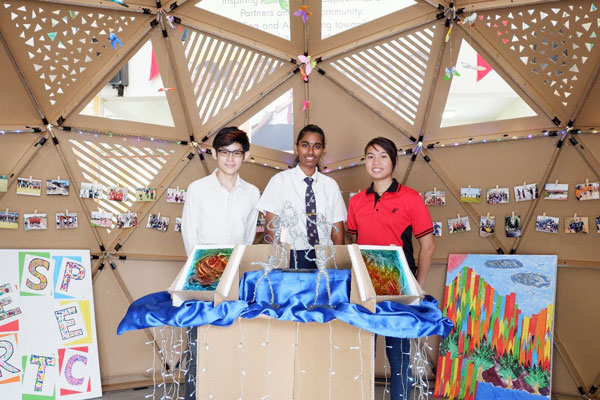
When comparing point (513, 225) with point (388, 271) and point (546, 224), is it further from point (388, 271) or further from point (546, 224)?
point (388, 271)

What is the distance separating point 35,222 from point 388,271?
334 centimetres

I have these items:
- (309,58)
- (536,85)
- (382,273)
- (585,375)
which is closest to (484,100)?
(536,85)

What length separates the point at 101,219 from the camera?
14.6 feet

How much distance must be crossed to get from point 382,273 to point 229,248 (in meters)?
0.84

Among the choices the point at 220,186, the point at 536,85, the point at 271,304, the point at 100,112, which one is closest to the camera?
the point at 271,304

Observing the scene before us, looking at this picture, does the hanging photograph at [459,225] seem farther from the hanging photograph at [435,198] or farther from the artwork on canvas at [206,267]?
the artwork on canvas at [206,267]

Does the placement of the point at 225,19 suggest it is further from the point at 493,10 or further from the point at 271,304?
the point at 271,304

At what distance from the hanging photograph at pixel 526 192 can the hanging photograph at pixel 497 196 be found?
0.09 meters

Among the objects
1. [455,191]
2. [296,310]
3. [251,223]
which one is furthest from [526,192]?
[296,310]

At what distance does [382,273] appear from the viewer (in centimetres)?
242

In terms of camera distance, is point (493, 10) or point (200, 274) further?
point (493, 10)

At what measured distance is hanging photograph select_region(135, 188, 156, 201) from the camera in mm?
4586

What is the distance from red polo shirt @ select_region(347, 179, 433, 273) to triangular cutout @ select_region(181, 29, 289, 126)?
2047mm

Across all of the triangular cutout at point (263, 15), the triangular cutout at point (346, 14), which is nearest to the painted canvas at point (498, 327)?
the triangular cutout at point (346, 14)
